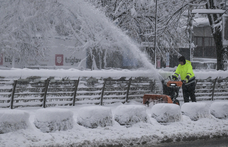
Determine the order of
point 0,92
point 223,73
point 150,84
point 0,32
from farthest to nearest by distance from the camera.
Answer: point 0,32, point 223,73, point 150,84, point 0,92

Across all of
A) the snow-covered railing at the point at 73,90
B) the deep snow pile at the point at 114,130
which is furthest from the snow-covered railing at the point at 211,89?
the deep snow pile at the point at 114,130

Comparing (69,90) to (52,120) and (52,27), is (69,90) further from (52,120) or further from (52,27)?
(52,27)

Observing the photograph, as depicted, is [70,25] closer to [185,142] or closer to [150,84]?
[150,84]

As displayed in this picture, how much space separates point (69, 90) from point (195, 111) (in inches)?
181

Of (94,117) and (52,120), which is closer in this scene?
(52,120)

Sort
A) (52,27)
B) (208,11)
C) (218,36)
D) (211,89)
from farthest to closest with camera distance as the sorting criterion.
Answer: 1. (52,27)
2. (218,36)
3. (211,89)
4. (208,11)

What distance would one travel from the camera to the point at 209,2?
20234 millimetres

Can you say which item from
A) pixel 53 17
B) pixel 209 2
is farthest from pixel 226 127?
pixel 53 17

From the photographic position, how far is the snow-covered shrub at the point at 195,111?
9852 mm

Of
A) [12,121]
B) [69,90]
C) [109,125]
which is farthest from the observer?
[69,90]

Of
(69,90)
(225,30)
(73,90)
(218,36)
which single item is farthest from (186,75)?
(218,36)

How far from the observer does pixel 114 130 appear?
322 inches

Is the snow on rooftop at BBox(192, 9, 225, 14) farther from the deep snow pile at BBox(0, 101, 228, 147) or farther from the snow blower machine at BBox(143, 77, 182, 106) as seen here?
the deep snow pile at BBox(0, 101, 228, 147)

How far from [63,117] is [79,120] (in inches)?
24.6
